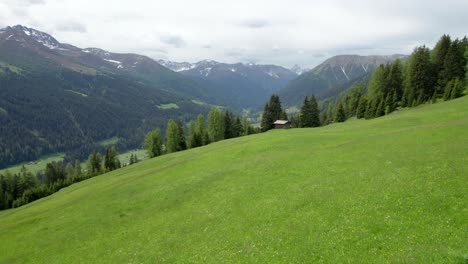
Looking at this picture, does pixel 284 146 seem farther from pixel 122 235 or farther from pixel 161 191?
pixel 122 235

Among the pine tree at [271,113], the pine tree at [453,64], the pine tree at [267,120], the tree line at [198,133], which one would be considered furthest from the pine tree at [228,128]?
the pine tree at [453,64]

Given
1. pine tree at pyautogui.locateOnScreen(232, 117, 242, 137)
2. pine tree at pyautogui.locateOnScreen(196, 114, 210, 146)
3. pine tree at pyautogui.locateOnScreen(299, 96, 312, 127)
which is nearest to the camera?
pine tree at pyautogui.locateOnScreen(196, 114, 210, 146)

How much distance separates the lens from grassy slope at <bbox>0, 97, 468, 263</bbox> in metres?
17.4

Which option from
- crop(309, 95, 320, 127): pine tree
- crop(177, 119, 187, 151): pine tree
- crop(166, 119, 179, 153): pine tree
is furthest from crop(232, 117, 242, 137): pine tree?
crop(309, 95, 320, 127): pine tree

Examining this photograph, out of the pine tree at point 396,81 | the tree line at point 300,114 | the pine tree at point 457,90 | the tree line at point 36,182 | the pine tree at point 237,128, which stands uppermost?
the pine tree at point 396,81

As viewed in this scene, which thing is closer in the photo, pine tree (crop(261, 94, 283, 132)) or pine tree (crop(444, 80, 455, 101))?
pine tree (crop(444, 80, 455, 101))

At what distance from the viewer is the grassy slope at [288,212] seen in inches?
683

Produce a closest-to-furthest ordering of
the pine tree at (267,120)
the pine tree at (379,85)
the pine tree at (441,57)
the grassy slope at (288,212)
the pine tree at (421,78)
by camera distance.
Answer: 1. the grassy slope at (288,212)
2. the pine tree at (441,57)
3. the pine tree at (421,78)
4. the pine tree at (379,85)
5. the pine tree at (267,120)

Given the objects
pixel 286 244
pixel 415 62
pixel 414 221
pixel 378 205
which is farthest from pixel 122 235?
pixel 415 62

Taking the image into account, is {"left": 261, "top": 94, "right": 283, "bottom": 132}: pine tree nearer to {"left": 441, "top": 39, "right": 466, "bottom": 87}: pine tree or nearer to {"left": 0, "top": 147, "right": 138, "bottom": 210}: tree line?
{"left": 441, "top": 39, "right": 466, "bottom": 87}: pine tree

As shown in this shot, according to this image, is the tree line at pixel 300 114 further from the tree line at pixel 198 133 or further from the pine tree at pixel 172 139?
the pine tree at pixel 172 139

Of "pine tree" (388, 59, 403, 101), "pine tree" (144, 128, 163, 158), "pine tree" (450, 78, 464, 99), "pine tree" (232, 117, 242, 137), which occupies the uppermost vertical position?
"pine tree" (388, 59, 403, 101)

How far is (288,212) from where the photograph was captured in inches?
923

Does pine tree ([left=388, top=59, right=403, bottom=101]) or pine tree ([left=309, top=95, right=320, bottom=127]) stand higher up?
pine tree ([left=388, top=59, right=403, bottom=101])
